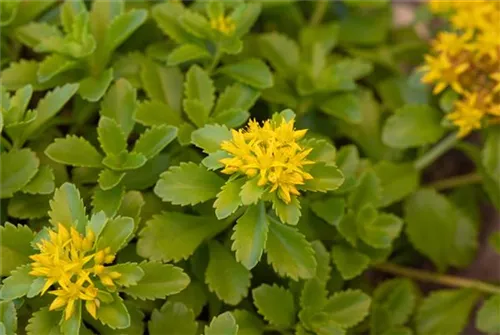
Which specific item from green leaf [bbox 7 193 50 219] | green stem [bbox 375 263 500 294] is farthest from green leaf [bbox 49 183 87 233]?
green stem [bbox 375 263 500 294]

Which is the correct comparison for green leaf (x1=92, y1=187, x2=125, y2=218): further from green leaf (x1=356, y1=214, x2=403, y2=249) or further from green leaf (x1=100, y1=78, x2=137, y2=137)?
green leaf (x1=356, y1=214, x2=403, y2=249)

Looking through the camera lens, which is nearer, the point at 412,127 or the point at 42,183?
the point at 42,183

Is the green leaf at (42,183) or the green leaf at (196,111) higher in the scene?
the green leaf at (196,111)

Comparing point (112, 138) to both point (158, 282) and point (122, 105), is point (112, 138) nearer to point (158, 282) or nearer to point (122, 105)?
point (122, 105)

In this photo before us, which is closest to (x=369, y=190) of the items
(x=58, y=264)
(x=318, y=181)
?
(x=318, y=181)

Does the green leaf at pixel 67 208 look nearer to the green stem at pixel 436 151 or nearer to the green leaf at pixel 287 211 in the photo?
the green leaf at pixel 287 211

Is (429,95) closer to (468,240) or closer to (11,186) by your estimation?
(468,240)

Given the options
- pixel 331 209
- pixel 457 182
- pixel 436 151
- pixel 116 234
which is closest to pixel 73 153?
pixel 116 234

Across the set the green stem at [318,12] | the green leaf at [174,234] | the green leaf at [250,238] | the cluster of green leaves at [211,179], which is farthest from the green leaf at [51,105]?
the green stem at [318,12]
